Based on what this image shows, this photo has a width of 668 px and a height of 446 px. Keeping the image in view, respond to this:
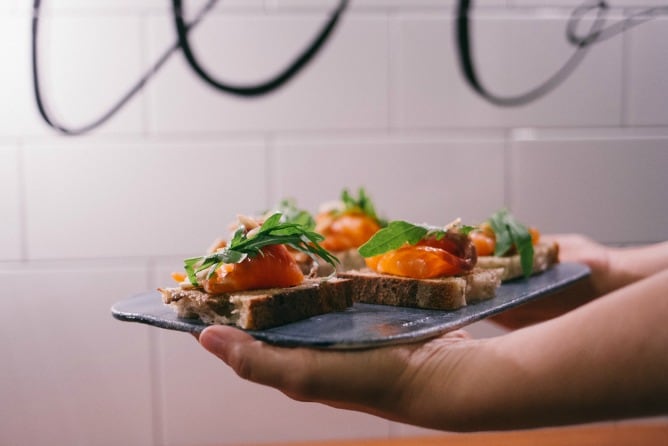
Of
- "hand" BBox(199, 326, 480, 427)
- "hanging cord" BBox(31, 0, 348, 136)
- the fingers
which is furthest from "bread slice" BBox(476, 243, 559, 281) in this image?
"hanging cord" BBox(31, 0, 348, 136)

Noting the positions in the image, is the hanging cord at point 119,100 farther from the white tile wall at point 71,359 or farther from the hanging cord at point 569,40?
the hanging cord at point 569,40

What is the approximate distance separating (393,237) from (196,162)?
101 cm

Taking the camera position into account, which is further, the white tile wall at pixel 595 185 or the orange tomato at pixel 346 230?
the white tile wall at pixel 595 185

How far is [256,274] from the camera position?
104 cm

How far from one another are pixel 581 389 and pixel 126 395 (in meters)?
1.62

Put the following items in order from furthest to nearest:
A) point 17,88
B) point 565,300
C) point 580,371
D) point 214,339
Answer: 1. point 17,88
2. point 565,300
3. point 214,339
4. point 580,371

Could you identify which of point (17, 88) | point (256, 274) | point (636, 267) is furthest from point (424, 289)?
point (17, 88)

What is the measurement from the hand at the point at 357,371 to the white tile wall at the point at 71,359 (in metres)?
1.19

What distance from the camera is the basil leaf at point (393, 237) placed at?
117cm

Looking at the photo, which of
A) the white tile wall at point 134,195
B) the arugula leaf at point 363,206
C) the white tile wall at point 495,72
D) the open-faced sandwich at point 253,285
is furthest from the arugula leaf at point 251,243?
the white tile wall at point 495,72

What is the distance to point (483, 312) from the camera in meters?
1.06

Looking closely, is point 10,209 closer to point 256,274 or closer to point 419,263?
point 256,274

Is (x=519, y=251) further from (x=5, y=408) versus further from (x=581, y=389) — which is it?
(x=5, y=408)

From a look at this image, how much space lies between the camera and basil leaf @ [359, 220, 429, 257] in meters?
1.17
